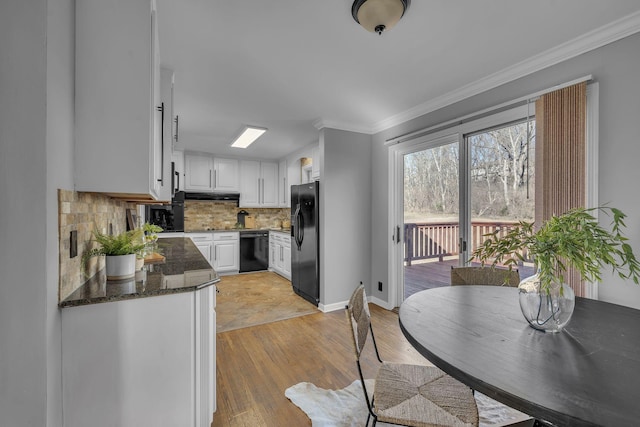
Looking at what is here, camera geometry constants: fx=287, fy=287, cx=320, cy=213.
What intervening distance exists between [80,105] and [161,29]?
94 centimetres

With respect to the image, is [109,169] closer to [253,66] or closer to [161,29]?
[161,29]

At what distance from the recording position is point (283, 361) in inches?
95.3

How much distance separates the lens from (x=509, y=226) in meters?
2.52

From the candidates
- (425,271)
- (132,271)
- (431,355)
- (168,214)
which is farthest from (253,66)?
(168,214)

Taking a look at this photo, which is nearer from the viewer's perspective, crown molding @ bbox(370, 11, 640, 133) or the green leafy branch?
the green leafy branch

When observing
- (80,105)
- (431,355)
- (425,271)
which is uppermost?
(80,105)

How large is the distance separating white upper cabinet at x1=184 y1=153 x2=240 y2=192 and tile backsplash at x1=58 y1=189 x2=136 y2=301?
3699mm

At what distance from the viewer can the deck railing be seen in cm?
276

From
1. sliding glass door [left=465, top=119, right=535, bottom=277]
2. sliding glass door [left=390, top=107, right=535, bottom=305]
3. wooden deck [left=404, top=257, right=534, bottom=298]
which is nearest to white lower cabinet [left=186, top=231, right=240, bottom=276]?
sliding glass door [left=390, top=107, right=535, bottom=305]

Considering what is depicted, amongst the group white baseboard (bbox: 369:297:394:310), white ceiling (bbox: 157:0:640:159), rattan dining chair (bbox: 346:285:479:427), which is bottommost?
white baseboard (bbox: 369:297:394:310)

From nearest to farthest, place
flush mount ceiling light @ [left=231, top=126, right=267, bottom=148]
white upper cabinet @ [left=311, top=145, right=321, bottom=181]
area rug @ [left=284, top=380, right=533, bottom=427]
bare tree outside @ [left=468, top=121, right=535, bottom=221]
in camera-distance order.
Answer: area rug @ [left=284, top=380, right=533, bottom=427] < bare tree outside @ [left=468, top=121, right=535, bottom=221] < flush mount ceiling light @ [left=231, top=126, right=267, bottom=148] < white upper cabinet @ [left=311, top=145, right=321, bottom=181]

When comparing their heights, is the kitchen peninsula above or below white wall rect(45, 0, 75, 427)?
below

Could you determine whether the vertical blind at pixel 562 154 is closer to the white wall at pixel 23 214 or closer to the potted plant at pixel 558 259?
the potted plant at pixel 558 259

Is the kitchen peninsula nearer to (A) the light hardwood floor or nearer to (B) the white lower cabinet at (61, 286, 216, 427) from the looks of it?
(B) the white lower cabinet at (61, 286, 216, 427)
